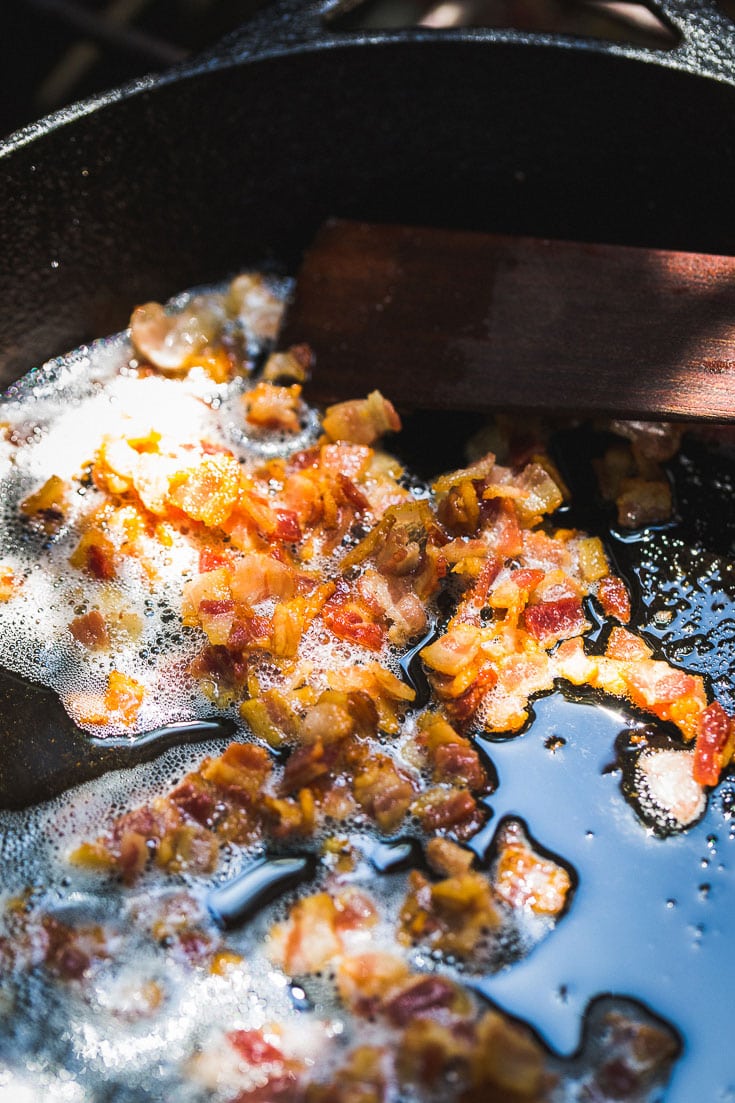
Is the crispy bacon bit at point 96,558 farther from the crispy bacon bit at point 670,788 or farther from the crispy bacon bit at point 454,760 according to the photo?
the crispy bacon bit at point 670,788

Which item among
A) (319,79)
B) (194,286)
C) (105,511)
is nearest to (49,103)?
(194,286)

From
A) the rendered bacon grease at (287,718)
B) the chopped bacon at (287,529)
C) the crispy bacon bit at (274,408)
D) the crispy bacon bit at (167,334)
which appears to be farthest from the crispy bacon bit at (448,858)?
the crispy bacon bit at (167,334)

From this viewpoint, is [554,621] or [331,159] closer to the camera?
[554,621]

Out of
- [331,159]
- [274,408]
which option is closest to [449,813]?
[274,408]

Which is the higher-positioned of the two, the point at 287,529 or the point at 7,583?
the point at 7,583

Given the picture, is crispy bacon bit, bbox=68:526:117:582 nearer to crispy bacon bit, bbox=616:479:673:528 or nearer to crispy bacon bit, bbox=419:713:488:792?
crispy bacon bit, bbox=419:713:488:792

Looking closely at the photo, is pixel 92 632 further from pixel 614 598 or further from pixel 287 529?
pixel 614 598
